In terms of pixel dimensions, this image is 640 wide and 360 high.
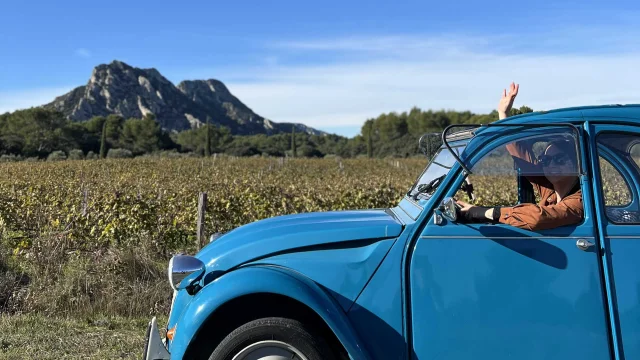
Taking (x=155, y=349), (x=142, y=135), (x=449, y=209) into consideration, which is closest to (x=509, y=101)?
(x=449, y=209)

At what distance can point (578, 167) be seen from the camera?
2.99m

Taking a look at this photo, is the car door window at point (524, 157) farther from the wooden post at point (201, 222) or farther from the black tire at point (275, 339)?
the wooden post at point (201, 222)

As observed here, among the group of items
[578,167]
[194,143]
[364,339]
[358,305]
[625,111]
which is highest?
[194,143]

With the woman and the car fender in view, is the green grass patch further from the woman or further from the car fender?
the woman

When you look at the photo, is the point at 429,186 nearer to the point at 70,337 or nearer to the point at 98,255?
the point at 70,337

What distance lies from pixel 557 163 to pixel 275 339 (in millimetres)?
1912

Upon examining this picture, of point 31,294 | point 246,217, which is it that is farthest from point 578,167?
point 246,217

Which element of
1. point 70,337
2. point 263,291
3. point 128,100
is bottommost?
point 70,337

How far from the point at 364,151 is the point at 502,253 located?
88938 mm

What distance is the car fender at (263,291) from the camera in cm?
285

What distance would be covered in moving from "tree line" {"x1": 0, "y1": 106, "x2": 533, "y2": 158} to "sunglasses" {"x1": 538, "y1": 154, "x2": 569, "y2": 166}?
64.0 meters

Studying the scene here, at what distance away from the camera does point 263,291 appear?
2893mm

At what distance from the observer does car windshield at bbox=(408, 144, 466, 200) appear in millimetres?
3332

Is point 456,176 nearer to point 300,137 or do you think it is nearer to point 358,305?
point 358,305
